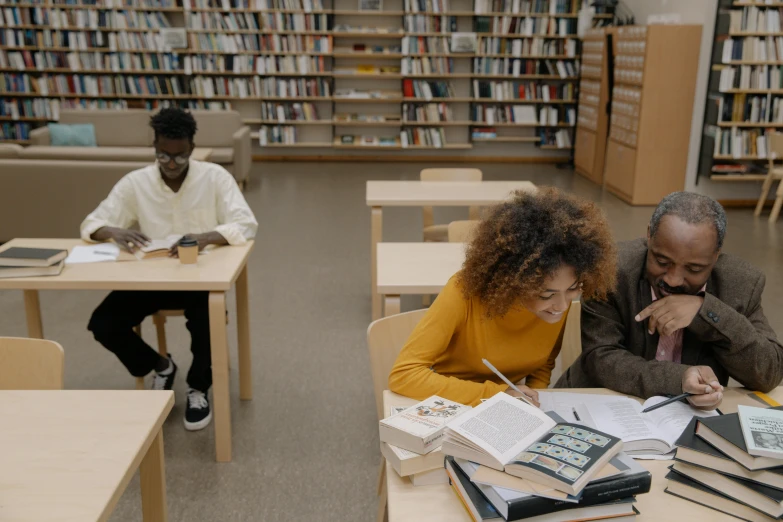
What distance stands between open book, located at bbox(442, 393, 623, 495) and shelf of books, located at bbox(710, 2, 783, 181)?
6123 mm

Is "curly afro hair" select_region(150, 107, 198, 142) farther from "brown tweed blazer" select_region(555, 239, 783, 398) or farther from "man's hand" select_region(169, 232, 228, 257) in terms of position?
"brown tweed blazer" select_region(555, 239, 783, 398)

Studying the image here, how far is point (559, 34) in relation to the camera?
902 centimetres

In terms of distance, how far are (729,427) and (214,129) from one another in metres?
7.28

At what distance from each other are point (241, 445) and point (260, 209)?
4.26 metres

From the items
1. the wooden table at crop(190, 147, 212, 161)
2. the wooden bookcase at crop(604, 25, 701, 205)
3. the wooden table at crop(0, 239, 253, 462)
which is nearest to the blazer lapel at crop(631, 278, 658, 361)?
the wooden table at crop(0, 239, 253, 462)

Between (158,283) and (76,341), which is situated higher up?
(158,283)

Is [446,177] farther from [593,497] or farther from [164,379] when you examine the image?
[593,497]

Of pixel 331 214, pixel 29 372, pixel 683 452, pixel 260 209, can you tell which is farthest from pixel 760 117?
pixel 29 372

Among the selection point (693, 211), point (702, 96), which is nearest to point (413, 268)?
point (693, 211)

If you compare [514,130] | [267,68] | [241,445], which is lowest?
[241,445]

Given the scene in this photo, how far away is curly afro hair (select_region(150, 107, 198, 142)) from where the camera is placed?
105 inches

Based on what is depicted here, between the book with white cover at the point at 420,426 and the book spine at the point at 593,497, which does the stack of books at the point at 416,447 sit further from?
the book spine at the point at 593,497

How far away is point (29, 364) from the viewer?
1610 millimetres

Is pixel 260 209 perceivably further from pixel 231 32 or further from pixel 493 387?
pixel 493 387
